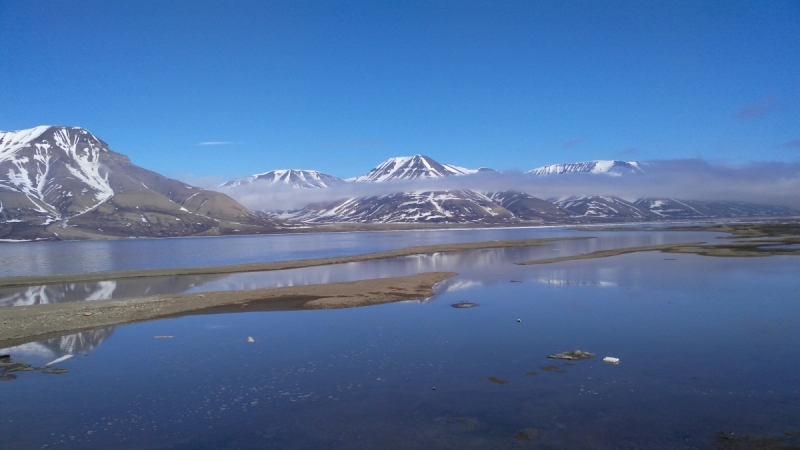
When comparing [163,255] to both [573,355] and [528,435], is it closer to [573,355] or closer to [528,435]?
[573,355]

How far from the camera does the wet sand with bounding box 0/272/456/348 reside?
2627 centimetres

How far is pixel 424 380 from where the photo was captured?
53.9 feet

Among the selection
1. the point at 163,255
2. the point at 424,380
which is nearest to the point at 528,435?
the point at 424,380

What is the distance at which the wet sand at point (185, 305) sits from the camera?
26266mm

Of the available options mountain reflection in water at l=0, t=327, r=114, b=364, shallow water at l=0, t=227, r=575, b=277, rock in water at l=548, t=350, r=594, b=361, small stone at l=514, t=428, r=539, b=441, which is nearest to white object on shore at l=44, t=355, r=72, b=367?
mountain reflection in water at l=0, t=327, r=114, b=364

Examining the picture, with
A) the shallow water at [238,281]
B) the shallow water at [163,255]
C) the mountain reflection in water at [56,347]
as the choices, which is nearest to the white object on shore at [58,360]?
the mountain reflection in water at [56,347]

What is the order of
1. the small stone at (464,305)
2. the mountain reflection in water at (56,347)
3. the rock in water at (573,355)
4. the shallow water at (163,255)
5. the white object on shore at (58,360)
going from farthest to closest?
the shallow water at (163,255) → the small stone at (464,305) → the mountain reflection in water at (56,347) → the white object on shore at (58,360) → the rock in water at (573,355)

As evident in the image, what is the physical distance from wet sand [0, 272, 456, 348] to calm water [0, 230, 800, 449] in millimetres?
2314

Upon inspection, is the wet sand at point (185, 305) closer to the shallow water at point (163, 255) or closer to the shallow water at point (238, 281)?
the shallow water at point (238, 281)

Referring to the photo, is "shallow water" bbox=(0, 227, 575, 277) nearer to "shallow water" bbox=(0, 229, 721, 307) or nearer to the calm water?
"shallow water" bbox=(0, 229, 721, 307)

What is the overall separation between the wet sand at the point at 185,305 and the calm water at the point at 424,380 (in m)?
2.31

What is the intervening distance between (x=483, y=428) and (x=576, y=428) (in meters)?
2.38

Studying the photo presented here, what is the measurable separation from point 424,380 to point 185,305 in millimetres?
22117

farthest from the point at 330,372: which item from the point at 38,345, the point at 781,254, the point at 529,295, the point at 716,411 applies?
the point at 781,254
